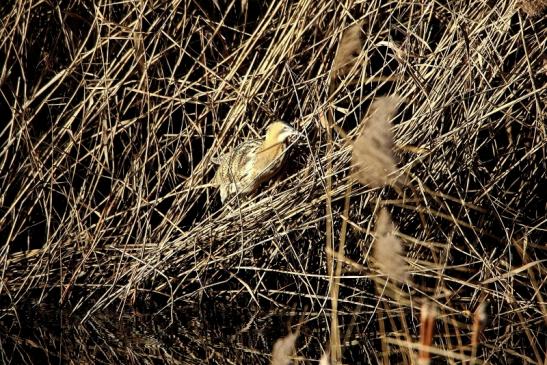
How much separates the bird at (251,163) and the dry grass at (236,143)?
6 centimetres

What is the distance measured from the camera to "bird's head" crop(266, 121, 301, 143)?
13.2 feet

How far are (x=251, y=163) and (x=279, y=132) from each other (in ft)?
1.13

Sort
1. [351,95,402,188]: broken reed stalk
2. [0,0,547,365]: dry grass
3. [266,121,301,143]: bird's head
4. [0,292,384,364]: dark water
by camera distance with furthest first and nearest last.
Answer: [266,121,301,143]: bird's head, [0,0,547,365]: dry grass, [0,292,384,364]: dark water, [351,95,402,188]: broken reed stalk

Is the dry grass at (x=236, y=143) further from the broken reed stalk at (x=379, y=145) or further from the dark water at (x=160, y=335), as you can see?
the broken reed stalk at (x=379, y=145)

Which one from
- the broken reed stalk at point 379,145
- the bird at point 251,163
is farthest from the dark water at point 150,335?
the broken reed stalk at point 379,145

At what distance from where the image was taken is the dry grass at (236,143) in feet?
12.7

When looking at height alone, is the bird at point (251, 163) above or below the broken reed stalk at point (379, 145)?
below

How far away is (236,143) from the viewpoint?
14.4 ft

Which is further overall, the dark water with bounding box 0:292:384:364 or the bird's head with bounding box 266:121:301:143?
the bird's head with bounding box 266:121:301:143

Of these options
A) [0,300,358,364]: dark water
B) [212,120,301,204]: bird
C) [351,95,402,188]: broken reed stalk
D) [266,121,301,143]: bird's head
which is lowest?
[0,300,358,364]: dark water

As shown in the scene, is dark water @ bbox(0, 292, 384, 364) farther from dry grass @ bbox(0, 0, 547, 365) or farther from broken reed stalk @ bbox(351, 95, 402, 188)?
broken reed stalk @ bbox(351, 95, 402, 188)

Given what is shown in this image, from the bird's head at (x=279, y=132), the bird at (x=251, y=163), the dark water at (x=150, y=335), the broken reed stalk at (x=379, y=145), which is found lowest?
the dark water at (x=150, y=335)

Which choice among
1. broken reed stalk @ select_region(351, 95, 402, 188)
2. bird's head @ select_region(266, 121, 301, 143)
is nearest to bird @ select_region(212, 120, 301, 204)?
bird's head @ select_region(266, 121, 301, 143)

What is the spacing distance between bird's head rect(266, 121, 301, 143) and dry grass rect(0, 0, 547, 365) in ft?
0.21
